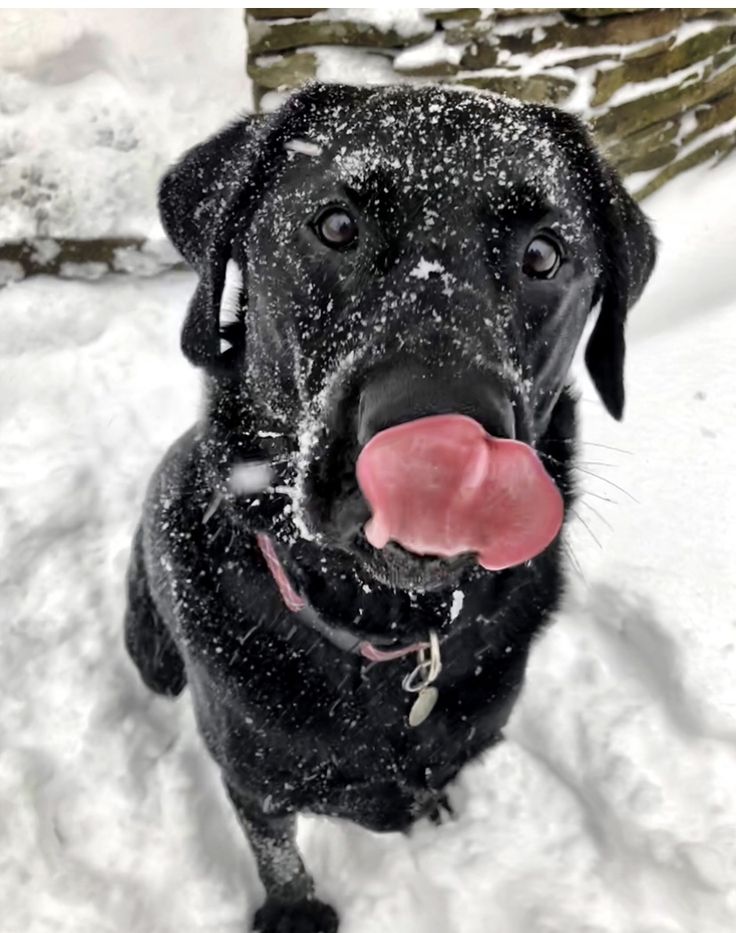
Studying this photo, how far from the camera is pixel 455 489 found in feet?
2.46

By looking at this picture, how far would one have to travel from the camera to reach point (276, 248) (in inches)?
46.3

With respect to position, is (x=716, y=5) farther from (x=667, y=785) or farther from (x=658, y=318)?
(x=667, y=785)

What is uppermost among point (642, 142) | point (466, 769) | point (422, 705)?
point (642, 142)

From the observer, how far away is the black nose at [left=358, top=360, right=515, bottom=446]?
2.76 ft

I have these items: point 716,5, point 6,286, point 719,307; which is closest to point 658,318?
point 719,307

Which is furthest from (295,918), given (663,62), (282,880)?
(663,62)

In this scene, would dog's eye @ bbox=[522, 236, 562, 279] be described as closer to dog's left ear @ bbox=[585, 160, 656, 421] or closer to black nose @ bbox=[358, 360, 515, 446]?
dog's left ear @ bbox=[585, 160, 656, 421]

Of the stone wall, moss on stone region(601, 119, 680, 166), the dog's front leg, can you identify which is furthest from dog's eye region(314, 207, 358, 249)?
moss on stone region(601, 119, 680, 166)

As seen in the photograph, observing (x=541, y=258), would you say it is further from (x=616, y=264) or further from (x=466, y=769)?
(x=466, y=769)

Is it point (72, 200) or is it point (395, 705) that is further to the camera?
point (72, 200)

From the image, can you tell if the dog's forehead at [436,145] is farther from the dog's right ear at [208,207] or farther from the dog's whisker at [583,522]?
the dog's whisker at [583,522]

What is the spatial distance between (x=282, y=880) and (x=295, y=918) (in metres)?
0.10

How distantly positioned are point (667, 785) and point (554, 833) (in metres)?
0.30

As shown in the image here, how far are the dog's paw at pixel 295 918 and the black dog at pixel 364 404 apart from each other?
0.15 m
